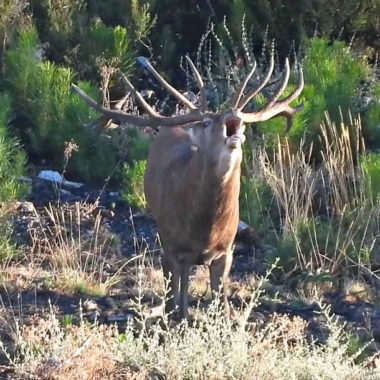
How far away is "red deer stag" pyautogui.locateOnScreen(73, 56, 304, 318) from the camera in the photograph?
612 cm

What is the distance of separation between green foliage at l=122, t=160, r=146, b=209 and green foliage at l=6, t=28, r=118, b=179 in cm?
71

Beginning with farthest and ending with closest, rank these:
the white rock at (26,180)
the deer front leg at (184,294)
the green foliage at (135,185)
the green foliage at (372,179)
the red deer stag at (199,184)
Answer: the white rock at (26,180) → the green foliage at (135,185) → the green foliage at (372,179) → the deer front leg at (184,294) → the red deer stag at (199,184)

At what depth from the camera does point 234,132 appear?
19.7 ft

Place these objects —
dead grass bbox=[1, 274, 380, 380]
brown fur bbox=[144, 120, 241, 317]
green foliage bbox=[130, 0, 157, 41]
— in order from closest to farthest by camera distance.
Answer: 1. dead grass bbox=[1, 274, 380, 380]
2. brown fur bbox=[144, 120, 241, 317]
3. green foliage bbox=[130, 0, 157, 41]

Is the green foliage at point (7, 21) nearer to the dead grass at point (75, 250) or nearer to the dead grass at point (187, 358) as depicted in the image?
the dead grass at point (75, 250)

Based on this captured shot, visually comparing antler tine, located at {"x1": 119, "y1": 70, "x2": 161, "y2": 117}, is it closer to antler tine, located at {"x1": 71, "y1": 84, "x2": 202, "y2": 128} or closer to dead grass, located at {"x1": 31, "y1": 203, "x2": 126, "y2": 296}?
antler tine, located at {"x1": 71, "y1": 84, "x2": 202, "y2": 128}

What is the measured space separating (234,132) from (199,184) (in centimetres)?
51

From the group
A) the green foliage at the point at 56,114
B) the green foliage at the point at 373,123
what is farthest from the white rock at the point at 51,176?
the green foliage at the point at 373,123

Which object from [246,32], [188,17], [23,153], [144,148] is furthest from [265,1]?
[23,153]

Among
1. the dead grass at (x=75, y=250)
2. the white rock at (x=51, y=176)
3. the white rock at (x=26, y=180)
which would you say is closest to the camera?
the dead grass at (x=75, y=250)

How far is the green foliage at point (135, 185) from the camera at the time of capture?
9.08 meters

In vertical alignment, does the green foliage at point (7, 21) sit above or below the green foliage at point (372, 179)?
above

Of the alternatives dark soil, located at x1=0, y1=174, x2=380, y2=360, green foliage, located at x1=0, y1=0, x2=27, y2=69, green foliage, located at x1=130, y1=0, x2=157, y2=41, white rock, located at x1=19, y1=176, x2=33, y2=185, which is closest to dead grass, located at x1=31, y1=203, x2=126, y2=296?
dark soil, located at x1=0, y1=174, x2=380, y2=360

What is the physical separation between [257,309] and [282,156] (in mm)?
2327
